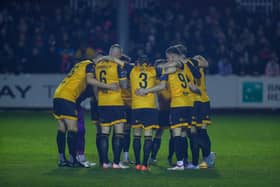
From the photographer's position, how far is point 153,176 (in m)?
13.7

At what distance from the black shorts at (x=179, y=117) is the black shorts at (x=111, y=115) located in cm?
88

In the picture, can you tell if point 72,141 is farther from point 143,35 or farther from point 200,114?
point 143,35

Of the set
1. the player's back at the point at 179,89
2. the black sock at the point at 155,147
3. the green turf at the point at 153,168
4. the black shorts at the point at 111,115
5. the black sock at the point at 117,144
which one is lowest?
the green turf at the point at 153,168

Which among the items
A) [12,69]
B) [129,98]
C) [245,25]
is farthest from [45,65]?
[129,98]

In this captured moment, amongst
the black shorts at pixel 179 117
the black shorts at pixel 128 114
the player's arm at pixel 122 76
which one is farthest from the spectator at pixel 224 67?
the player's arm at pixel 122 76

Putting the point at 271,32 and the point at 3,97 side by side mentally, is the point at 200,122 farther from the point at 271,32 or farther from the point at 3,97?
the point at 271,32

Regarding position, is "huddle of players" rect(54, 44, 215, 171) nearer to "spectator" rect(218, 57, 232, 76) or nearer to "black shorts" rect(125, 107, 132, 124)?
"black shorts" rect(125, 107, 132, 124)

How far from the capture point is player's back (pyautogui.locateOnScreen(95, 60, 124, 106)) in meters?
14.6

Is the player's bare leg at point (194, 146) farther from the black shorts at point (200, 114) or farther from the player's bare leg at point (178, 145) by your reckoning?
the player's bare leg at point (178, 145)

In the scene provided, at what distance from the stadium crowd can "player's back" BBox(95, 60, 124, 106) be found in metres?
A: 12.5

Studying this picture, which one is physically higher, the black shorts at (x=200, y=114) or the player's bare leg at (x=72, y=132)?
the black shorts at (x=200, y=114)

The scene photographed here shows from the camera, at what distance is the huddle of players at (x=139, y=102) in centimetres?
1452

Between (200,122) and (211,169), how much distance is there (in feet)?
3.00

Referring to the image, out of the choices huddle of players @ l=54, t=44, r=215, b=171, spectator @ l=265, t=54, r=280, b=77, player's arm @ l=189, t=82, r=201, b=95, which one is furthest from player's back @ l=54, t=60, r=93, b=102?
spectator @ l=265, t=54, r=280, b=77
